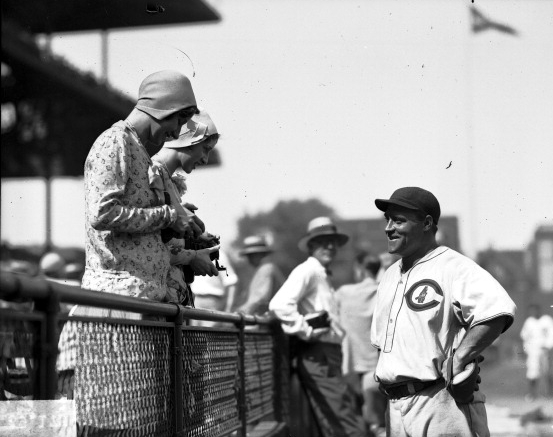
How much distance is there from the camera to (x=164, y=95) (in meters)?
5.32

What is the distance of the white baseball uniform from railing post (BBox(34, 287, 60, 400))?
8.57 ft

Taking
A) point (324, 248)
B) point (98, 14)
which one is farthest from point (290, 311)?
point (98, 14)

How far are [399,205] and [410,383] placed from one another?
981mm

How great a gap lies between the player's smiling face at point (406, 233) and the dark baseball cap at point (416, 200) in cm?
4

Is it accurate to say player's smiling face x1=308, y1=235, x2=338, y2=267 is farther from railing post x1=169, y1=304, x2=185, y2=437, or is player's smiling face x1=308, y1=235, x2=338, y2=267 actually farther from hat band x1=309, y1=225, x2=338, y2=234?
railing post x1=169, y1=304, x2=185, y2=437

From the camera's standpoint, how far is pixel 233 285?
36.4 feet

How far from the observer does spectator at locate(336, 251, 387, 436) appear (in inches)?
435

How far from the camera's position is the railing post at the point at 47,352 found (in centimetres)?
316

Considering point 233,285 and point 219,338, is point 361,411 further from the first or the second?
point 219,338

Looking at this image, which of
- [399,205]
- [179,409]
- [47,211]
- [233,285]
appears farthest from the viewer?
[47,211]

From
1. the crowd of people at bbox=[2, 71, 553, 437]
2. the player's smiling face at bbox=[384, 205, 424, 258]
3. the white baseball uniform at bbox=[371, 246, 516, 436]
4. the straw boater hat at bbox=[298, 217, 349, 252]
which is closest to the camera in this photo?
the crowd of people at bbox=[2, 71, 553, 437]

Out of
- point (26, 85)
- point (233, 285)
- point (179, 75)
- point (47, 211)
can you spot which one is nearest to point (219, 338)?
point (179, 75)

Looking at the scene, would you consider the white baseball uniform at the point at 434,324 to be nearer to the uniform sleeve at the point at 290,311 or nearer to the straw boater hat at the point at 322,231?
the uniform sleeve at the point at 290,311

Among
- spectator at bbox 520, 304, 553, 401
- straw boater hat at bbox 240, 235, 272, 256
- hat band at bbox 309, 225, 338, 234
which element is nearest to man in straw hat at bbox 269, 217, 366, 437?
hat band at bbox 309, 225, 338, 234
